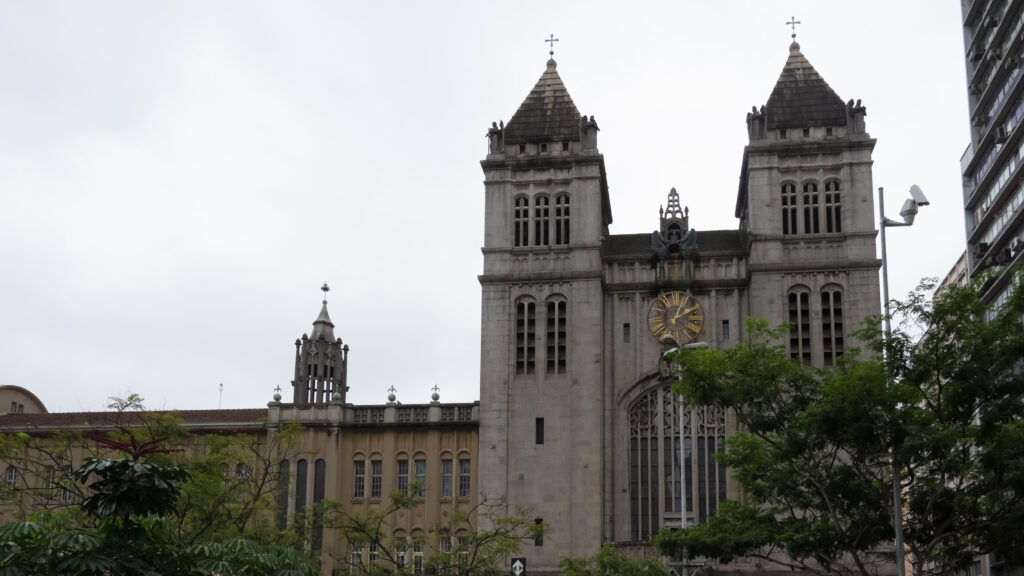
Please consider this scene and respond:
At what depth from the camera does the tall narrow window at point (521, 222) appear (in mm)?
63375

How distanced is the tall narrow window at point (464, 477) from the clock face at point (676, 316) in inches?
438

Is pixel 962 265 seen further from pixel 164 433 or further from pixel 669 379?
pixel 164 433

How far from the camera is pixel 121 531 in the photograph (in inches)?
1005

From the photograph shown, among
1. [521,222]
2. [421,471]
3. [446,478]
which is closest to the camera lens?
[446,478]

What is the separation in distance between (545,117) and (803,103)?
1296 centimetres

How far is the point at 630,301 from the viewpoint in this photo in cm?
6216

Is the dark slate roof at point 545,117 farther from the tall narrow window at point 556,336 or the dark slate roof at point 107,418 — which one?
the dark slate roof at point 107,418

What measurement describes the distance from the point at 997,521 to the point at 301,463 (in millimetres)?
38145

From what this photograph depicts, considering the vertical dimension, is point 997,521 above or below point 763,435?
below

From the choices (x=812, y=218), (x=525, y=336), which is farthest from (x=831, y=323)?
(x=525, y=336)

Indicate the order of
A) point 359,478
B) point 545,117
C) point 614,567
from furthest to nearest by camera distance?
point 545,117, point 359,478, point 614,567

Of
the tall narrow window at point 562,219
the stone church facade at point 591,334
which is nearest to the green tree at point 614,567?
the stone church facade at point 591,334

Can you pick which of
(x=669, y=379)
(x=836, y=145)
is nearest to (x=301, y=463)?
(x=669, y=379)

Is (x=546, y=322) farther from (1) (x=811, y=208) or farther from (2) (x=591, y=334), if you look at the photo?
(1) (x=811, y=208)
